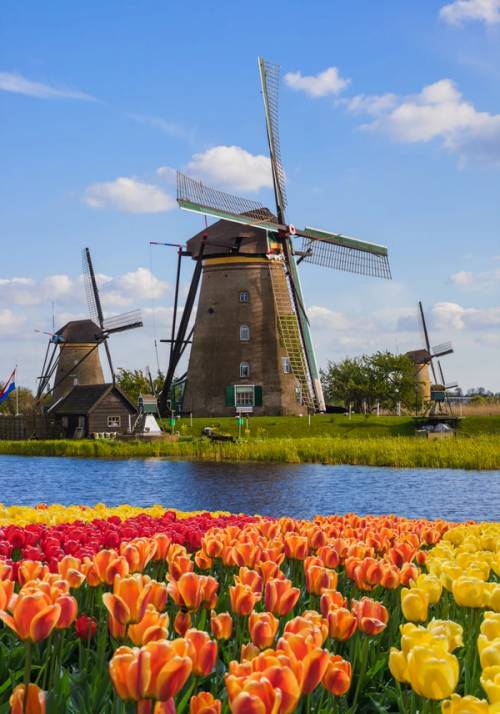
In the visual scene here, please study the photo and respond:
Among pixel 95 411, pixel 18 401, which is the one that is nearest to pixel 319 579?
pixel 95 411

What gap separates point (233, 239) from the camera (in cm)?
4228

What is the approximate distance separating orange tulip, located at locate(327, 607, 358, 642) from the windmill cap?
170ft

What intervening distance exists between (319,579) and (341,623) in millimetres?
727

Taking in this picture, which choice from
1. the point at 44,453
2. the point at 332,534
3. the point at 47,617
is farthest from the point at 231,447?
the point at 47,617

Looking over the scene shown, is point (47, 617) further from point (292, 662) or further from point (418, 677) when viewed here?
point (418, 677)

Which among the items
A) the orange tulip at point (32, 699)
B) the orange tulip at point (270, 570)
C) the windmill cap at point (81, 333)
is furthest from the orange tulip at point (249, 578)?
the windmill cap at point (81, 333)

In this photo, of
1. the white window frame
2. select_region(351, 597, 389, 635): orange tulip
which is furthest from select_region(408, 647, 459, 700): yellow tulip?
the white window frame

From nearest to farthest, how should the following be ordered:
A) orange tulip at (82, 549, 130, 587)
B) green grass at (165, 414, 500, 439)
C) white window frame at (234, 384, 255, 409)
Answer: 1. orange tulip at (82, 549, 130, 587)
2. green grass at (165, 414, 500, 439)
3. white window frame at (234, 384, 255, 409)

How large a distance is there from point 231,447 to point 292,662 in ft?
106

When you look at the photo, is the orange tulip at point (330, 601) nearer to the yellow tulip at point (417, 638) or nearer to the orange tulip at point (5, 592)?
the yellow tulip at point (417, 638)

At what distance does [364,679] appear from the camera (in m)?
3.51

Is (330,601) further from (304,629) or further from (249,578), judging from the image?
(304,629)

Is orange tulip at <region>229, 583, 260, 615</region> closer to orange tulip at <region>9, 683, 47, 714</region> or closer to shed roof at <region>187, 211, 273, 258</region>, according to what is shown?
orange tulip at <region>9, 683, 47, 714</region>

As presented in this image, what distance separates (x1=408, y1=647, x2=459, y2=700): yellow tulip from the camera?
7.62ft
